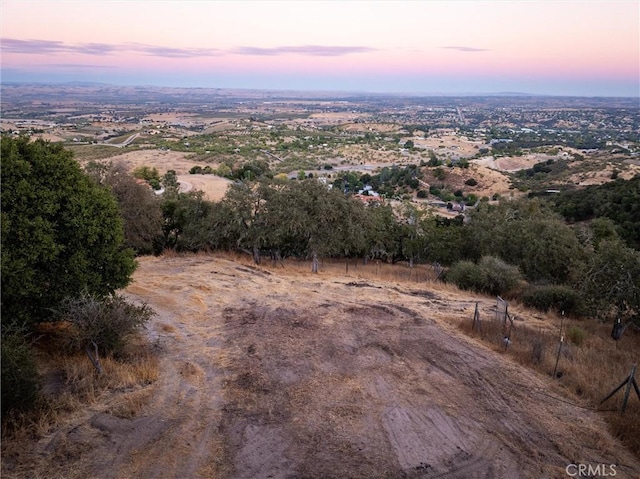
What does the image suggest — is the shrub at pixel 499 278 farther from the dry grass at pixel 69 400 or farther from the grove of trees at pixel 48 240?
the grove of trees at pixel 48 240

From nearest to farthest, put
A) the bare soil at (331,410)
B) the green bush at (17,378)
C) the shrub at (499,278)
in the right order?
the bare soil at (331,410), the green bush at (17,378), the shrub at (499,278)

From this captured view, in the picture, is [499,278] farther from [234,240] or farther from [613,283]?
[234,240]

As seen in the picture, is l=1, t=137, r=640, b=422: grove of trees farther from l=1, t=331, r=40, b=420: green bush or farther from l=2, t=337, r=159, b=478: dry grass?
l=2, t=337, r=159, b=478: dry grass

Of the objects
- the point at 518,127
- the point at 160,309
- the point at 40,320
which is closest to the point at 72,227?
the point at 40,320

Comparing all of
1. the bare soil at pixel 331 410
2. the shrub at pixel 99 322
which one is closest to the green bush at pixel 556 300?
the bare soil at pixel 331 410

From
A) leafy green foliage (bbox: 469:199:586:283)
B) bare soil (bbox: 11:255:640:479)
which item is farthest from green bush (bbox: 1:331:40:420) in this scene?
leafy green foliage (bbox: 469:199:586:283)

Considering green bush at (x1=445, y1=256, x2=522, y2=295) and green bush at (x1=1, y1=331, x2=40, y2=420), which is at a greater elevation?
green bush at (x1=1, y1=331, x2=40, y2=420)
